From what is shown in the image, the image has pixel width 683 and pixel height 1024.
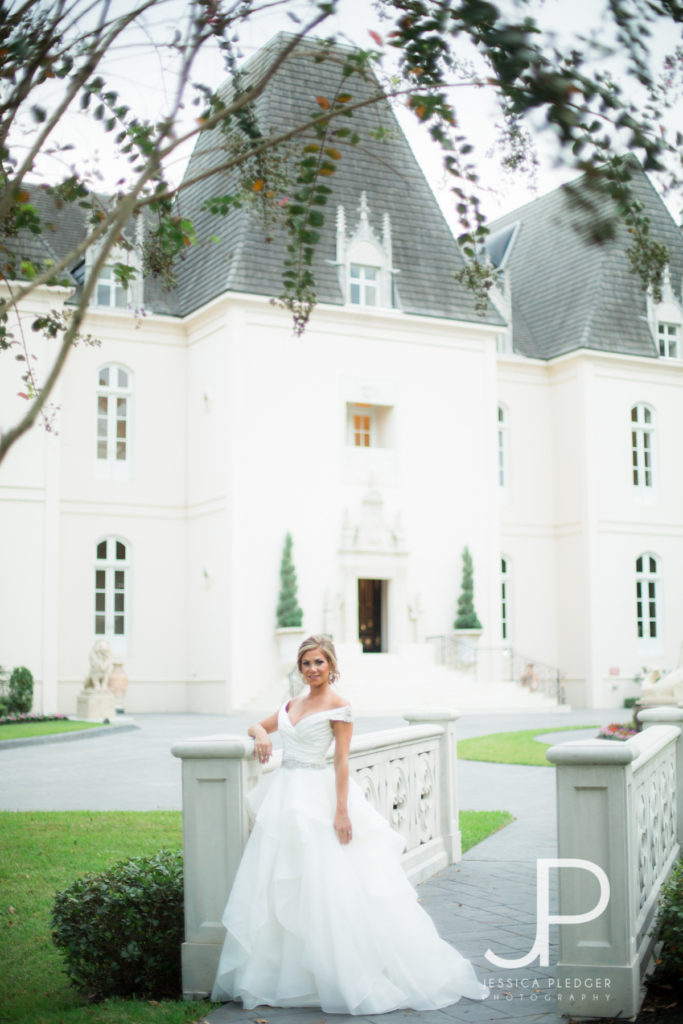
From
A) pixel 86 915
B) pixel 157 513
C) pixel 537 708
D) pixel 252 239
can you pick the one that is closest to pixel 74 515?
pixel 157 513

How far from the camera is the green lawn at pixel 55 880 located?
19.8ft

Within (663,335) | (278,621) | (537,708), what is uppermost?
(663,335)

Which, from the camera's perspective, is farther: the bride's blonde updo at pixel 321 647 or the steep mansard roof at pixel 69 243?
the steep mansard roof at pixel 69 243

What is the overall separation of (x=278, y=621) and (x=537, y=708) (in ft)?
21.5

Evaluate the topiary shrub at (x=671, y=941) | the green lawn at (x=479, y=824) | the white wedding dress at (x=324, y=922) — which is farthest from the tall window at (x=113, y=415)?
the topiary shrub at (x=671, y=941)

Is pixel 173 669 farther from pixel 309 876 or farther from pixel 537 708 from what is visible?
pixel 309 876

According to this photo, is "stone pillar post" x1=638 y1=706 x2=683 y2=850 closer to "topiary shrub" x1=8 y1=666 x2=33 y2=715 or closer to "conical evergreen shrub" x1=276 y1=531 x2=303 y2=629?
"conical evergreen shrub" x1=276 y1=531 x2=303 y2=629

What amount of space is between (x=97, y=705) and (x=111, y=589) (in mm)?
4047

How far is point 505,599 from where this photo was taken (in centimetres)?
3262

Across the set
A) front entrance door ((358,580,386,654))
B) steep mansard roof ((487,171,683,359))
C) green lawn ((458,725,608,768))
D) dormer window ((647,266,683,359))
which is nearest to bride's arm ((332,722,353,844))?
green lawn ((458,725,608,768))

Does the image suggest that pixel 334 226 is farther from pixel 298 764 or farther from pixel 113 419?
pixel 298 764

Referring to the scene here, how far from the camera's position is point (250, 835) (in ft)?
20.6

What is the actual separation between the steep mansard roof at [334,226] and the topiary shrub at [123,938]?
2204 centimetres

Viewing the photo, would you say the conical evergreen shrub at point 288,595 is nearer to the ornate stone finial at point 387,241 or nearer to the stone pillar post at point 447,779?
the ornate stone finial at point 387,241
